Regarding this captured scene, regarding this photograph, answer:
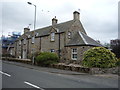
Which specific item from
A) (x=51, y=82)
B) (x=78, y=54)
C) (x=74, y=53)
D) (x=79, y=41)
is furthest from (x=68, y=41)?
(x=51, y=82)

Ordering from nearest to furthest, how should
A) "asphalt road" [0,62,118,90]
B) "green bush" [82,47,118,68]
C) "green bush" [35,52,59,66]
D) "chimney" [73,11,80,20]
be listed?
"asphalt road" [0,62,118,90] < "green bush" [82,47,118,68] < "green bush" [35,52,59,66] < "chimney" [73,11,80,20]

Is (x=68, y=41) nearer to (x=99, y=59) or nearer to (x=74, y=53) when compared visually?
(x=74, y=53)

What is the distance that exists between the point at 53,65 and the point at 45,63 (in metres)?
1.41

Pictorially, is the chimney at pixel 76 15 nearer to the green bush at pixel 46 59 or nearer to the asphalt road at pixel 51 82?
the green bush at pixel 46 59

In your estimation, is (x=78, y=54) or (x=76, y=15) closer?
(x=78, y=54)

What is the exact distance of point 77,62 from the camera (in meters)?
21.8

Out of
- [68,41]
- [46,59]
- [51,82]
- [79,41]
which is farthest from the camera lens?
[68,41]

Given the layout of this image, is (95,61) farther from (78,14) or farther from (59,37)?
(78,14)

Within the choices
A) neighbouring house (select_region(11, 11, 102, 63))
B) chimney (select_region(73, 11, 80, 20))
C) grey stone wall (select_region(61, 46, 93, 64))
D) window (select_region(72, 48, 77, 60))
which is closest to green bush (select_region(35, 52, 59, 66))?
neighbouring house (select_region(11, 11, 102, 63))

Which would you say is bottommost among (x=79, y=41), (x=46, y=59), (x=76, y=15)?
(x=46, y=59)

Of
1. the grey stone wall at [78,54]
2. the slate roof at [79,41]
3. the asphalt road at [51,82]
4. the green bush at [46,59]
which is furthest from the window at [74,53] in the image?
the asphalt road at [51,82]

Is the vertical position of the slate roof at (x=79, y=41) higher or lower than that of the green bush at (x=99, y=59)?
higher

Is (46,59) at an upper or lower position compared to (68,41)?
lower

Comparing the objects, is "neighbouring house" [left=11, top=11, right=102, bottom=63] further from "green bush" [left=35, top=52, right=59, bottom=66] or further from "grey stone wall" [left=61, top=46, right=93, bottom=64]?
"green bush" [left=35, top=52, right=59, bottom=66]
